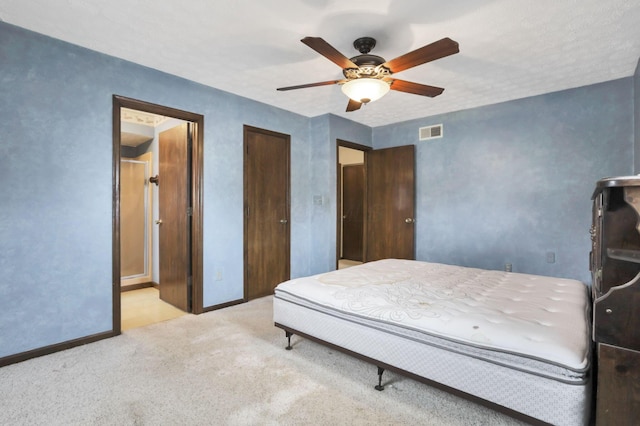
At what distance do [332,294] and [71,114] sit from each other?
257cm

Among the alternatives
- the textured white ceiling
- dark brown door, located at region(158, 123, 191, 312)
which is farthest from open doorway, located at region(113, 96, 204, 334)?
the textured white ceiling

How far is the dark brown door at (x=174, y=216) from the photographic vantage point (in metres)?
3.60

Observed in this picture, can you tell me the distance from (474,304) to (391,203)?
326cm

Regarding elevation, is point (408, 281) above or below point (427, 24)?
below

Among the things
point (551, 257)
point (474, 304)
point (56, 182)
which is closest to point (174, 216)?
point (56, 182)

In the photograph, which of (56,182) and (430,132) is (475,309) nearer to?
(56,182)

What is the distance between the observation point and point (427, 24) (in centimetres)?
234

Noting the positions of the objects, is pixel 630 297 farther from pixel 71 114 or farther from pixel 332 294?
pixel 71 114

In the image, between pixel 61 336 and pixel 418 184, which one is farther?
pixel 418 184

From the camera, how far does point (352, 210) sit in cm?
725

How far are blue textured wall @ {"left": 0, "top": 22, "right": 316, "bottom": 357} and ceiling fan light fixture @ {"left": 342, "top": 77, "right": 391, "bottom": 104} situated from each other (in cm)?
192

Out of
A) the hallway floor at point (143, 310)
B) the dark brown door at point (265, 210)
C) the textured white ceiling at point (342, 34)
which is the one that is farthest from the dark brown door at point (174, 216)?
the textured white ceiling at point (342, 34)

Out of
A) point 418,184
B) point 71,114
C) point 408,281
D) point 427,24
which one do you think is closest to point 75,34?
point 71,114

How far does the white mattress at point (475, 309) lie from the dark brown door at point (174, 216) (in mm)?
1615
